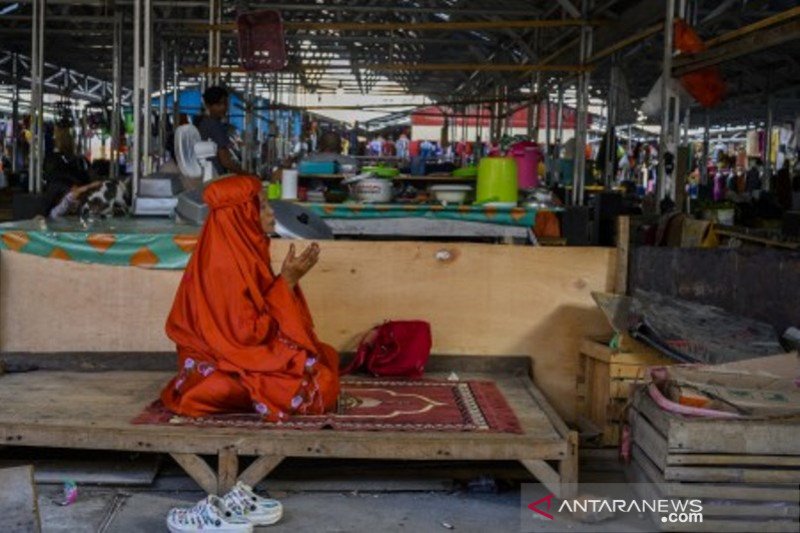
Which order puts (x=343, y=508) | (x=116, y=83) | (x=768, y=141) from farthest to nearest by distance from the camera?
(x=768, y=141) → (x=116, y=83) → (x=343, y=508)

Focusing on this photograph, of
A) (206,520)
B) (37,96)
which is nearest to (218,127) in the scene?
(37,96)

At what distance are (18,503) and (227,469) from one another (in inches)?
33.7

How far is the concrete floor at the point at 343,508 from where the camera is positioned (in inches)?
158

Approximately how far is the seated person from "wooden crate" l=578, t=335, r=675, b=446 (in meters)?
4.35

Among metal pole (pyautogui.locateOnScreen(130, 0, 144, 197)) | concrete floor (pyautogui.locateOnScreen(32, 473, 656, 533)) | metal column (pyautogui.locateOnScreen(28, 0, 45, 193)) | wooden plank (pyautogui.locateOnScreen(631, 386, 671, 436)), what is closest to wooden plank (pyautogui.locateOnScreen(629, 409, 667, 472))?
wooden plank (pyautogui.locateOnScreen(631, 386, 671, 436))

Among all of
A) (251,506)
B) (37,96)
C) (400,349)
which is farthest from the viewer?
(37,96)

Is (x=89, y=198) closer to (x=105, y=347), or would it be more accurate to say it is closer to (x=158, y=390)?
(x=105, y=347)

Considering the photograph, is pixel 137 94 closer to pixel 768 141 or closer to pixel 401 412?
pixel 401 412

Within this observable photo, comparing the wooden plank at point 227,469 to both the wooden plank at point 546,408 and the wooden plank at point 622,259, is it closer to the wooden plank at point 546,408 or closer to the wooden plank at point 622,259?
the wooden plank at point 546,408

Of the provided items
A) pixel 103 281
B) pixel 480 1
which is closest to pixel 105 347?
pixel 103 281

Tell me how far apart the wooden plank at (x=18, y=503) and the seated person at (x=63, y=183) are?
169 inches

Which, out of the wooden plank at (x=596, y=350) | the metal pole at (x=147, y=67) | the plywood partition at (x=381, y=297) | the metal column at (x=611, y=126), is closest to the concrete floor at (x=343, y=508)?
the wooden plank at (x=596, y=350)

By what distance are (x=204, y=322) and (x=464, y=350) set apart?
5.27 feet

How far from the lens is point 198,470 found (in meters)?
4.15
